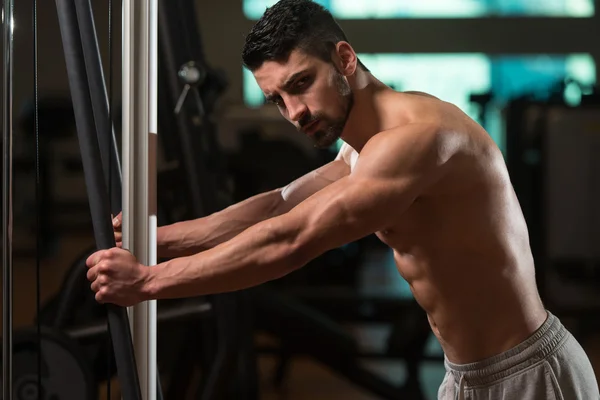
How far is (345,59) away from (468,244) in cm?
36

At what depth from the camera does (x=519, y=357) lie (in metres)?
1.25

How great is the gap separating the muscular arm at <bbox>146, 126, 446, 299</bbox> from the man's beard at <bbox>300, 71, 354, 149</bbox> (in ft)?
0.51

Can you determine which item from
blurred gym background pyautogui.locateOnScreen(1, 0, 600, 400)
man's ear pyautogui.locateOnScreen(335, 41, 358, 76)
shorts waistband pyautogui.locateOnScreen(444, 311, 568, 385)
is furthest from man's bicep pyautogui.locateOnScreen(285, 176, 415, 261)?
blurred gym background pyautogui.locateOnScreen(1, 0, 600, 400)

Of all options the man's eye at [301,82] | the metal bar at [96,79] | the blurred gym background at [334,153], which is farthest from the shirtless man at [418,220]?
the blurred gym background at [334,153]

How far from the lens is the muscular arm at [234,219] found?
4.62 feet

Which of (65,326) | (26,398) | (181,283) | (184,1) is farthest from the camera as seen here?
(184,1)

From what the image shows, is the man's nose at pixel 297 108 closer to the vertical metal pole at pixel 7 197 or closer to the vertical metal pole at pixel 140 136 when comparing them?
the vertical metal pole at pixel 140 136

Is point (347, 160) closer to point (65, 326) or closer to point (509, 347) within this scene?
point (509, 347)

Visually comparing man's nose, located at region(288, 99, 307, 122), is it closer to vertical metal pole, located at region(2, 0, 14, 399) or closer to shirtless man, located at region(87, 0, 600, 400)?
shirtless man, located at region(87, 0, 600, 400)

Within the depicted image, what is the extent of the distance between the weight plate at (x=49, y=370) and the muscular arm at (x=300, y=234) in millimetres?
281

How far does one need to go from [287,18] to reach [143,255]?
437mm

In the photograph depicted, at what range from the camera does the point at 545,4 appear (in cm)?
231

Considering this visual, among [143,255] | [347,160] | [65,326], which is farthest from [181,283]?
[347,160]

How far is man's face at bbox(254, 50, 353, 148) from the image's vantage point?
1.19 m
